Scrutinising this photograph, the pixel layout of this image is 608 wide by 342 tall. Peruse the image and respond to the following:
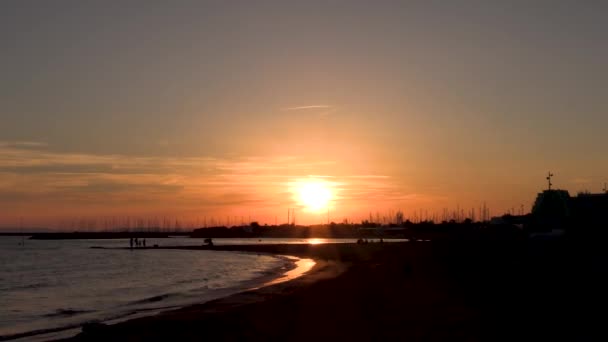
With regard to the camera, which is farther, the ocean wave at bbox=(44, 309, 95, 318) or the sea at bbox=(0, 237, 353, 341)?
the ocean wave at bbox=(44, 309, 95, 318)

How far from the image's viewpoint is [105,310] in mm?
34531

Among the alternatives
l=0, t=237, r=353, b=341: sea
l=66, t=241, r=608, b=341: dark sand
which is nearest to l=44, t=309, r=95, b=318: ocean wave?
l=0, t=237, r=353, b=341: sea

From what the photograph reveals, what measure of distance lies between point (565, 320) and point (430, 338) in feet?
16.7

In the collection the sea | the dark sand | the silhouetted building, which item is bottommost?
the sea

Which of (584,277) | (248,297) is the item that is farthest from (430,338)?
(248,297)

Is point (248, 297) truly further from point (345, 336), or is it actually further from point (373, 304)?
point (345, 336)

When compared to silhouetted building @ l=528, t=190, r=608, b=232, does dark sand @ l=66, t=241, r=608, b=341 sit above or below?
below

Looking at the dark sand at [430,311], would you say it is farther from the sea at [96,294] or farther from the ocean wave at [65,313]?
the ocean wave at [65,313]

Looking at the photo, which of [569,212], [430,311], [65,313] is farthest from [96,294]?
[569,212]

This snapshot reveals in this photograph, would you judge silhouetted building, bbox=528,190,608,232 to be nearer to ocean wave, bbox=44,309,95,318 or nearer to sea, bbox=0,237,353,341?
sea, bbox=0,237,353,341

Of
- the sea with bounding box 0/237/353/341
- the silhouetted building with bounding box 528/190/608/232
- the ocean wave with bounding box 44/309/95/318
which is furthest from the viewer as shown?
the silhouetted building with bounding box 528/190/608/232

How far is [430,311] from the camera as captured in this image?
2394cm

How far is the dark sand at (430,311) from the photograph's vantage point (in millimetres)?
19703

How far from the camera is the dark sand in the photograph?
64.6 ft
